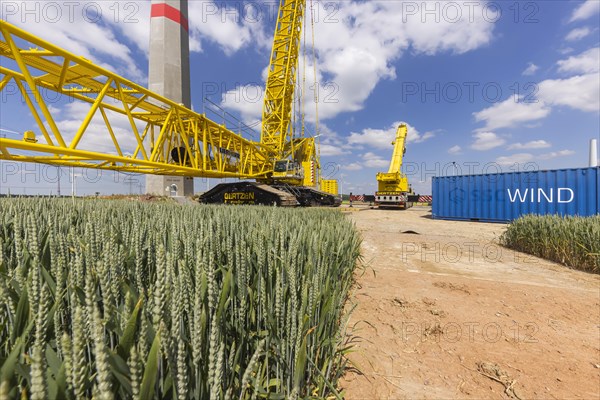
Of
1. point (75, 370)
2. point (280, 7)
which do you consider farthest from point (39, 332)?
point (280, 7)

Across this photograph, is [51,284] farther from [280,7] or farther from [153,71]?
[280,7]

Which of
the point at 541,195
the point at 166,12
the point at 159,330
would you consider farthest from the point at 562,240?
the point at 166,12

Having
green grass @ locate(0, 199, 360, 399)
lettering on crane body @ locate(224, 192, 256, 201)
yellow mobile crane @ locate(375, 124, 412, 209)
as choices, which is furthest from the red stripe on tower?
green grass @ locate(0, 199, 360, 399)

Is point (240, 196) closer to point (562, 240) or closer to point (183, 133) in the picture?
point (183, 133)

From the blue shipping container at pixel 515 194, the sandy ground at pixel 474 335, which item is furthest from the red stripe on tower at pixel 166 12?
the sandy ground at pixel 474 335

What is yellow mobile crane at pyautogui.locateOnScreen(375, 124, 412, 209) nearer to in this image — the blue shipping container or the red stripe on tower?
the blue shipping container

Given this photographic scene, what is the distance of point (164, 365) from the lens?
876 millimetres

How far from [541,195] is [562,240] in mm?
8921

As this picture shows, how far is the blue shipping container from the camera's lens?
1103 cm

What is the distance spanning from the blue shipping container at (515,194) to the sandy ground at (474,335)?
9521mm

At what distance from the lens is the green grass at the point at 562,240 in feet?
16.3

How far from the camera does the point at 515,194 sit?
12891 mm

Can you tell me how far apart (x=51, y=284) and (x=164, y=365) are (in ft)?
2.54

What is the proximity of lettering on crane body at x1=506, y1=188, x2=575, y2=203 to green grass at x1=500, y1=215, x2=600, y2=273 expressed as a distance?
708 cm
